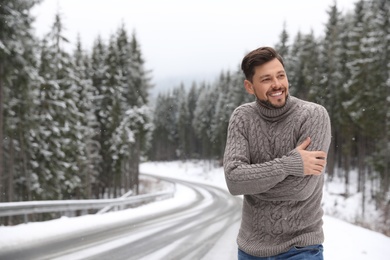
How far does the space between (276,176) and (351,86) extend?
3139 cm

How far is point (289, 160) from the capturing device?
2486 mm

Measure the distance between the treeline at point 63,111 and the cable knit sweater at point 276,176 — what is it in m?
16.3

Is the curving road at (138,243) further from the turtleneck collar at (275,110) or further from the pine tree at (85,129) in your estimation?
the pine tree at (85,129)

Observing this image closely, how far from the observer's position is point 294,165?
2.47 m

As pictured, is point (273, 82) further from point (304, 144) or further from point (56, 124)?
point (56, 124)

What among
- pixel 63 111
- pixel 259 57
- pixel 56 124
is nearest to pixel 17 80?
pixel 56 124

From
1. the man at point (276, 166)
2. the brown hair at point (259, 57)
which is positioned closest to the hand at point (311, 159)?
the man at point (276, 166)

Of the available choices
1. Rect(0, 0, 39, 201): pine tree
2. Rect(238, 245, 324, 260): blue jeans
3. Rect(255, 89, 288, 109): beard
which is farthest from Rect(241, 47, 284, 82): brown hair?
Rect(0, 0, 39, 201): pine tree

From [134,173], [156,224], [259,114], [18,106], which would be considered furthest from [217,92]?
[259,114]

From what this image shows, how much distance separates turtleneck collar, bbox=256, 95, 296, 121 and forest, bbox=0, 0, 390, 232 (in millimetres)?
15102

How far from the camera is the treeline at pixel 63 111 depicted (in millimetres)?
18375

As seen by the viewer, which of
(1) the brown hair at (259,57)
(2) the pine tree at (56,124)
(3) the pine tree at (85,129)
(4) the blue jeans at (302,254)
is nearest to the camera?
(4) the blue jeans at (302,254)

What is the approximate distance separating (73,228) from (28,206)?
4.39 ft

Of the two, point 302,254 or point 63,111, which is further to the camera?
point 63,111
